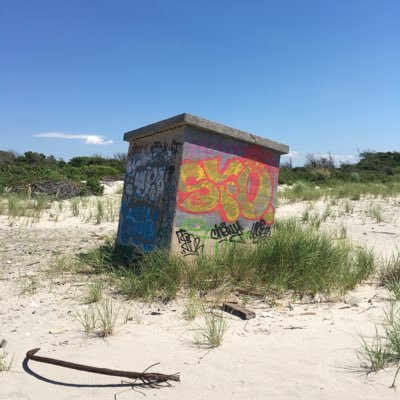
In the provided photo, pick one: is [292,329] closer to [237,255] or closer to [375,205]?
[237,255]

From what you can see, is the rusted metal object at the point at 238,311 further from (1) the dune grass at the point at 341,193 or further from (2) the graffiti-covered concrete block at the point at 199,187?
(1) the dune grass at the point at 341,193

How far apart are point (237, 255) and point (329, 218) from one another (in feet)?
18.4

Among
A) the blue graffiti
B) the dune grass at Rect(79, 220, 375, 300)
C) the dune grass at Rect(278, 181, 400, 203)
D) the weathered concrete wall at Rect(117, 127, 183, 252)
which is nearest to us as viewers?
the dune grass at Rect(79, 220, 375, 300)

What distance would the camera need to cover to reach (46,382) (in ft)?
9.03

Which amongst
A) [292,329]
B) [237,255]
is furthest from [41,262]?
[292,329]

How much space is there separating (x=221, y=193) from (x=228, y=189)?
0.43 ft

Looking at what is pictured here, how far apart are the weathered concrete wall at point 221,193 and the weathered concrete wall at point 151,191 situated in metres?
0.16

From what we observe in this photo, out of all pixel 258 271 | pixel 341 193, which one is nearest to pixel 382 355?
pixel 258 271

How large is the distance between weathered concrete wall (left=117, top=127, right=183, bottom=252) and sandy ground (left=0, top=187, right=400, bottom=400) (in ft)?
3.50

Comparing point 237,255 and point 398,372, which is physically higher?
point 237,255

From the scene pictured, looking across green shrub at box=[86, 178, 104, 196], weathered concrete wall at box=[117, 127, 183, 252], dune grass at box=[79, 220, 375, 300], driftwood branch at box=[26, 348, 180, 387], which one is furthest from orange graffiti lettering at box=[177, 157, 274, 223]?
green shrub at box=[86, 178, 104, 196]

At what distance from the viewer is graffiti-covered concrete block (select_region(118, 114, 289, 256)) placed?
5098 millimetres

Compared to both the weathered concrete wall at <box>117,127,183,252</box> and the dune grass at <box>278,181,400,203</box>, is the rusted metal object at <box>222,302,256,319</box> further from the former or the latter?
the dune grass at <box>278,181,400,203</box>

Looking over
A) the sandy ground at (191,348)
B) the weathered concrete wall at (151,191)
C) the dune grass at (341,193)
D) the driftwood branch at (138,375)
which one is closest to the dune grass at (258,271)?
the sandy ground at (191,348)
